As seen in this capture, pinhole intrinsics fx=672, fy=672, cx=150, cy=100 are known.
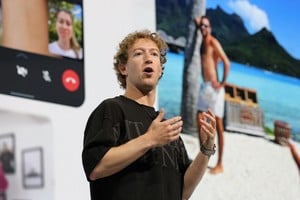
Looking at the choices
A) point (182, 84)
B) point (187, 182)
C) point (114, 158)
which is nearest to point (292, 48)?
point (182, 84)

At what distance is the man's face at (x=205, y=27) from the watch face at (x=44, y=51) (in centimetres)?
58

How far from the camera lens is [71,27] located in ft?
5.87

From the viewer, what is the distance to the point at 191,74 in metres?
2.23

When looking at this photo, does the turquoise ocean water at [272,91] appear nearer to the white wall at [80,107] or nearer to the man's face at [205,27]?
the man's face at [205,27]

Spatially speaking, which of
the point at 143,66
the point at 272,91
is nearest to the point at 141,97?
the point at 143,66

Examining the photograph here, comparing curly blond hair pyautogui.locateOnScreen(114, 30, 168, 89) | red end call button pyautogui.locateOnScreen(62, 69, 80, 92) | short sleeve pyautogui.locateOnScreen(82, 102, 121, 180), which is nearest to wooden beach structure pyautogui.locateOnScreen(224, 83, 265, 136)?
red end call button pyautogui.locateOnScreen(62, 69, 80, 92)

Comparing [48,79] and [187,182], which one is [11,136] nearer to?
[48,79]

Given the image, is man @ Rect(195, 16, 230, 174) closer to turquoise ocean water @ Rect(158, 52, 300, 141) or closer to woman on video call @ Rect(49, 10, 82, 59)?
turquoise ocean water @ Rect(158, 52, 300, 141)

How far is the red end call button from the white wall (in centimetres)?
4

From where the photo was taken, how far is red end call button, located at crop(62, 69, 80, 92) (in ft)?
5.78

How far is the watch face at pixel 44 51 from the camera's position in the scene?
5.39 feet

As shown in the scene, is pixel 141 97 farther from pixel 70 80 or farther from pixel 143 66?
pixel 70 80

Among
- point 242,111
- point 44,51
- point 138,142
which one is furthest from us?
point 242,111

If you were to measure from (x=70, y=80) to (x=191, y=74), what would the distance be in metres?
0.58
